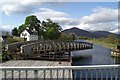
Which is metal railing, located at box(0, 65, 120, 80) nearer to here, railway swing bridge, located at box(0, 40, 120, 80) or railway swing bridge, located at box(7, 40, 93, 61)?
railway swing bridge, located at box(0, 40, 120, 80)

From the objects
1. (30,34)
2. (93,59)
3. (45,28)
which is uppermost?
(45,28)

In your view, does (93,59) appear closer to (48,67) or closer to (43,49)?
(43,49)

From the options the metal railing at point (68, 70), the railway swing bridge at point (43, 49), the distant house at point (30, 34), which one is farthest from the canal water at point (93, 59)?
the metal railing at point (68, 70)

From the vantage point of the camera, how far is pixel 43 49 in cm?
1973

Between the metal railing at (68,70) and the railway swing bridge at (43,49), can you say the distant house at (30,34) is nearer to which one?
the railway swing bridge at (43,49)

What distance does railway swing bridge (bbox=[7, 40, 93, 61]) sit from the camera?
45.1 ft

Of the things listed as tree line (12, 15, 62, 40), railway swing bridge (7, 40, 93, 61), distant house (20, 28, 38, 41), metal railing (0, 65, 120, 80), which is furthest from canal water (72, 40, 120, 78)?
metal railing (0, 65, 120, 80)

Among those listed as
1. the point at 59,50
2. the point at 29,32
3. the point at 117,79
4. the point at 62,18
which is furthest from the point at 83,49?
the point at 117,79

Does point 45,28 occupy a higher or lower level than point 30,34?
higher

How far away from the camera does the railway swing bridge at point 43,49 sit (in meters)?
13.7

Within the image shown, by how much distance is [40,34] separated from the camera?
15445mm

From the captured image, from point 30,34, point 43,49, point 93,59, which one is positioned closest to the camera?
point 30,34

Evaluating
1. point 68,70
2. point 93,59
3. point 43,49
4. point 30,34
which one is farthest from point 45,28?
point 68,70

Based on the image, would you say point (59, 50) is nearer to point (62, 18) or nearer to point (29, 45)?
point (29, 45)
